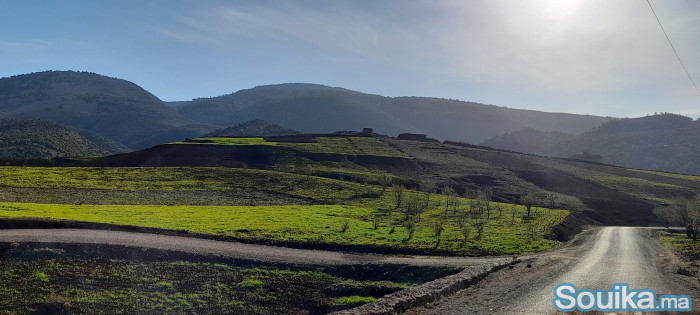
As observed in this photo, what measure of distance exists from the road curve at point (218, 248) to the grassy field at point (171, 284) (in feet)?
4.21

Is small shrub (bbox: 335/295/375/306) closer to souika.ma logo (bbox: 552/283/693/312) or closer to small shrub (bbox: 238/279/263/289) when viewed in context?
small shrub (bbox: 238/279/263/289)

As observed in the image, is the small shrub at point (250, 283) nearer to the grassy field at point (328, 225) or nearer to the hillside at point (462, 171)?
the grassy field at point (328, 225)

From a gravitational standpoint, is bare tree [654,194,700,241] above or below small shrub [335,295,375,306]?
above

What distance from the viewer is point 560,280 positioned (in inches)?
892

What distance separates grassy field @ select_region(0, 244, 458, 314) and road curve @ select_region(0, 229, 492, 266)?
4.21ft

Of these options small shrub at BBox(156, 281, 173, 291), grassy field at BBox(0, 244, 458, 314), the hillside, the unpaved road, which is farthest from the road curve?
the hillside

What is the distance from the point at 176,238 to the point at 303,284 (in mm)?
13317

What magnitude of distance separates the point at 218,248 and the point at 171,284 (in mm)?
6604

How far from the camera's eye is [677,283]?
75.4 ft

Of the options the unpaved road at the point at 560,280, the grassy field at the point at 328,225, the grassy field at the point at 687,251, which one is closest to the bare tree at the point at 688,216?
the grassy field at the point at 687,251

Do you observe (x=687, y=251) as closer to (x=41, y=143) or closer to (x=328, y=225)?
(x=328, y=225)

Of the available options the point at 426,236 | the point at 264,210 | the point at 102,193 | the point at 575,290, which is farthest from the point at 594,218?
the point at 102,193

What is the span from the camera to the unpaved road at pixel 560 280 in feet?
60.1

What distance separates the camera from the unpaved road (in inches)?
721
